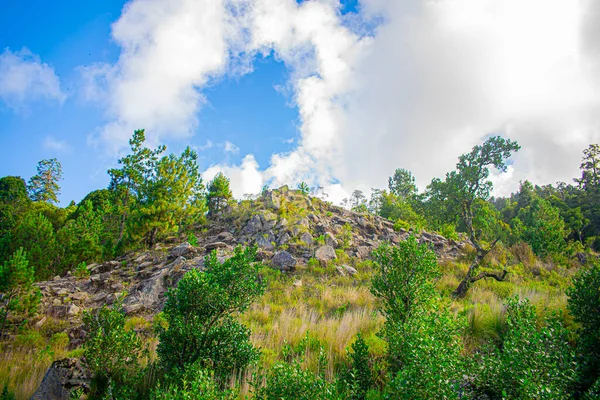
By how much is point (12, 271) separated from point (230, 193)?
16993mm

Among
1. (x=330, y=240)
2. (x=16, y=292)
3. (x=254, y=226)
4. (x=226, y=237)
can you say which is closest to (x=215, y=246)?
(x=226, y=237)

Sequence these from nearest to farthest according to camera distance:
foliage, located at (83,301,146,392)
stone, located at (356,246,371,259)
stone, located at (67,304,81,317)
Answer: foliage, located at (83,301,146,392), stone, located at (67,304,81,317), stone, located at (356,246,371,259)

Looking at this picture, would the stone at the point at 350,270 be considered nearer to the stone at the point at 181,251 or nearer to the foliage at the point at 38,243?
the stone at the point at 181,251

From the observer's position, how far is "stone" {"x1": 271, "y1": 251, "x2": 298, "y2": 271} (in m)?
13.5

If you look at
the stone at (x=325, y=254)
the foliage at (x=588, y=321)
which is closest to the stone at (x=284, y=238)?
the stone at (x=325, y=254)

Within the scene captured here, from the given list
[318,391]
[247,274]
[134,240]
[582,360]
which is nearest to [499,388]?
[582,360]

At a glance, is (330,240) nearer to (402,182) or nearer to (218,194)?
(218,194)

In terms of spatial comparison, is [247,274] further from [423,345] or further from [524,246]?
[524,246]

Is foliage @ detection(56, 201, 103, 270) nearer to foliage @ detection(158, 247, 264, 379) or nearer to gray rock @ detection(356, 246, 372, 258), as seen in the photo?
foliage @ detection(158, 247, 264, 379)

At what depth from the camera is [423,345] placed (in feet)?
10.9

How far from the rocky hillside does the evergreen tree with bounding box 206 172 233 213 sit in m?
1.70

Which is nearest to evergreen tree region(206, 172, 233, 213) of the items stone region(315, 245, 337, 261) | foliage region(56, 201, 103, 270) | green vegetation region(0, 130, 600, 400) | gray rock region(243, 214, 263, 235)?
green vegetation region(0, 130, 600, 400)

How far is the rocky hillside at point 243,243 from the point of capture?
11.3 m

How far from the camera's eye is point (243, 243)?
1728 centimetres
